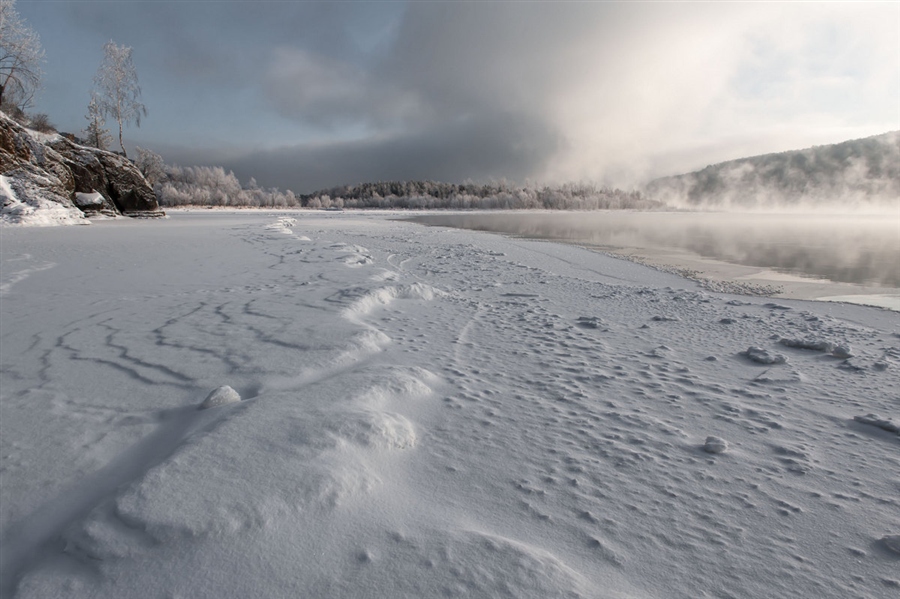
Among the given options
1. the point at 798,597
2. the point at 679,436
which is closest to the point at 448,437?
the point at 679,436

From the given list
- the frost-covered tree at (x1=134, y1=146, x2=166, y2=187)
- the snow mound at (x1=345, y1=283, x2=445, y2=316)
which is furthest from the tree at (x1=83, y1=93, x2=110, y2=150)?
the snow mound at (x1=345, y1=283, x2=445, y2=316)

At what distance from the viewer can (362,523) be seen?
1.70m

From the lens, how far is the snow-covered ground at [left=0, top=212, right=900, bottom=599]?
60.7 inches

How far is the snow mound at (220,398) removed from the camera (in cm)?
269

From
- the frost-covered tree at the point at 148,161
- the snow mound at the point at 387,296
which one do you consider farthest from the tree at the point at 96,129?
the snow mound at the point at 387,296

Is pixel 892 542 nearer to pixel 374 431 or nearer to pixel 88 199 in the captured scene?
pixel 374 431

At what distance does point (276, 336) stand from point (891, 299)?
1014 centimetres

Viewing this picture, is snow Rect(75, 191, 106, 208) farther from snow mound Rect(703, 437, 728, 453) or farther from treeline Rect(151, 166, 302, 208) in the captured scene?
treeline Rect(151, 166, 302, 208)

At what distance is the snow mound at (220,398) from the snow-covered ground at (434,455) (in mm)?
13

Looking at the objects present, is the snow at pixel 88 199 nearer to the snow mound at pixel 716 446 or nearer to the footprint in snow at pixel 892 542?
the snow mound at pixel 716 446

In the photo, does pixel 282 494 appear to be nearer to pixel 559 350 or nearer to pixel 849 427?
pixel 559 350

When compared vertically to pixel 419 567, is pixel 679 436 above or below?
below

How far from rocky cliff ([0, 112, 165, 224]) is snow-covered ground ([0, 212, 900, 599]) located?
611 inches

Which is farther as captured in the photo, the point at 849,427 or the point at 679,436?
the point at 849,427
